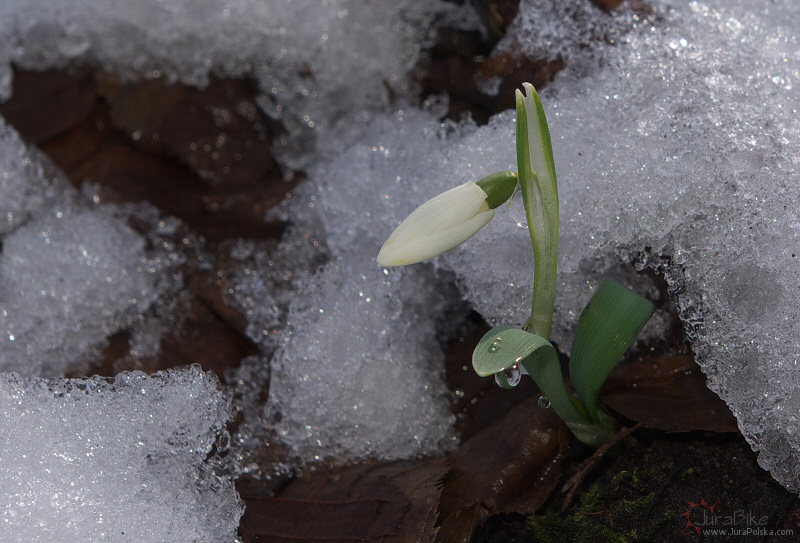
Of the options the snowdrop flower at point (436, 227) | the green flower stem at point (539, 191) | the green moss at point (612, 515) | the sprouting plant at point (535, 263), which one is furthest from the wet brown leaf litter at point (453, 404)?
the snowdrop flower at point (436, 227)

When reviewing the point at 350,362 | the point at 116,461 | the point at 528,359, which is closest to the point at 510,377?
the point at 528,359

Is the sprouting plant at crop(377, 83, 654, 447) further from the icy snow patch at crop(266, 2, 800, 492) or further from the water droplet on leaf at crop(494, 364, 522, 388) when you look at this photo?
the icy snow patch at crop(266, 2, 800, 492)

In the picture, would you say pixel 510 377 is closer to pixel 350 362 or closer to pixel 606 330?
pixel 606 330

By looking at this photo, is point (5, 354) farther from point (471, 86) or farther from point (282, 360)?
point (471, 86)

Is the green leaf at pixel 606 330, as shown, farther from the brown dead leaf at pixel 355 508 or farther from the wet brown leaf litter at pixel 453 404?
the brown dead leaf at pixel 355 508

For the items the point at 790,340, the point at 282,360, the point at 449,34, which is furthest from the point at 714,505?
the point at 449,34

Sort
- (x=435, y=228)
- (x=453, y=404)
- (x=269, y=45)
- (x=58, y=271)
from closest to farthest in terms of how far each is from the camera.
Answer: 1. (x=435, y=228)
2. (x=453, y=404)
3. (x=58, y=271)
4. (x=269, y=45)
